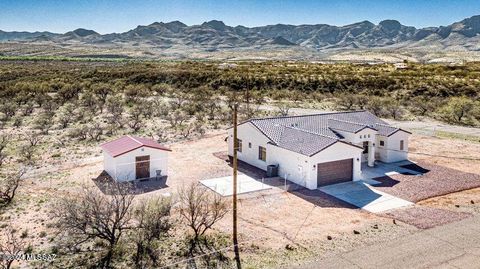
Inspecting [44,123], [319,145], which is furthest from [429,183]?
[44,123]

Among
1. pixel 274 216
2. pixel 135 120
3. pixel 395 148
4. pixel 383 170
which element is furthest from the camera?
pixel 135 120

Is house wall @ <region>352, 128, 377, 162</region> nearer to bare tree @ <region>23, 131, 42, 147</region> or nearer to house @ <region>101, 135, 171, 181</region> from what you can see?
house @ <region>101, 135, 171, 181</region>

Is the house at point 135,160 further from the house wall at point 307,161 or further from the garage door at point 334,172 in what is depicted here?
the garage door at point 334,172

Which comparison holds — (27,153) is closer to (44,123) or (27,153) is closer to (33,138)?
(33,138)

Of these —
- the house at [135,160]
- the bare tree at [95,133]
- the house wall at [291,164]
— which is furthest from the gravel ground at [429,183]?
the bare tree at [95,133]

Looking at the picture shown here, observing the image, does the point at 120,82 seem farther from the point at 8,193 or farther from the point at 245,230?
the point at 245,230
